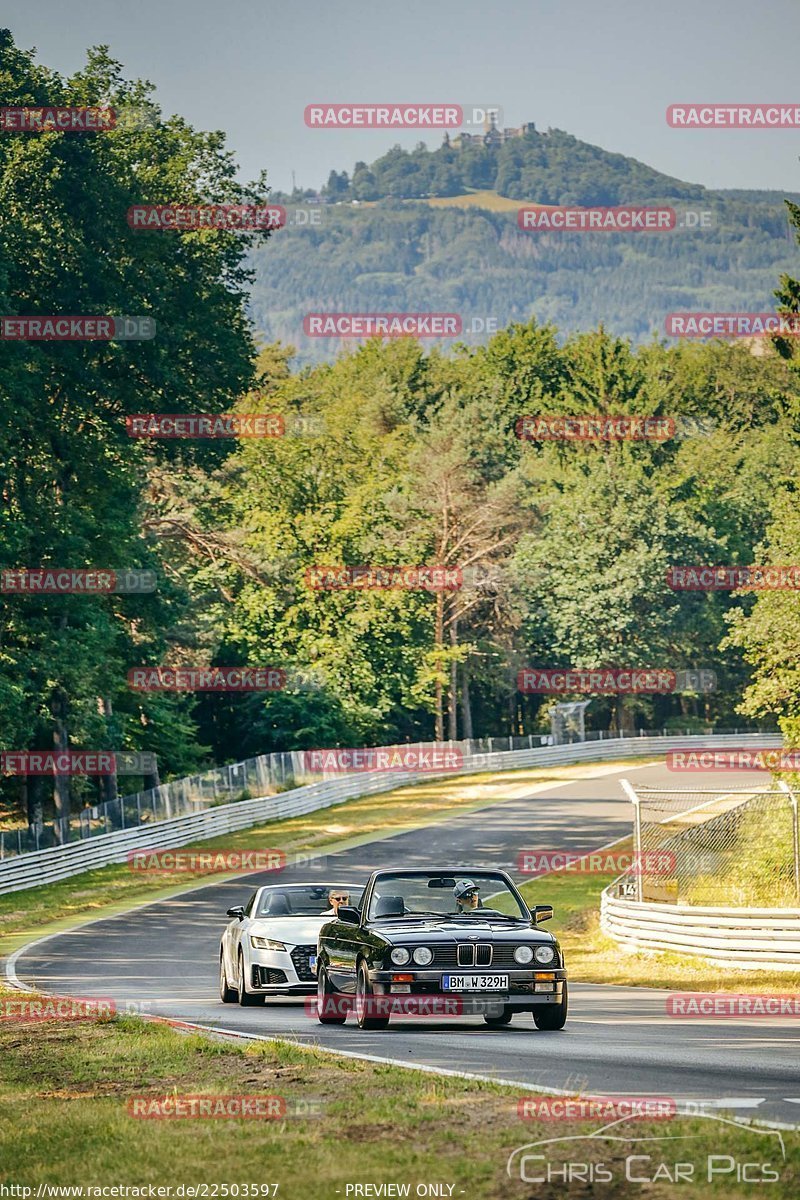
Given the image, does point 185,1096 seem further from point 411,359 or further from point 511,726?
point 411,359

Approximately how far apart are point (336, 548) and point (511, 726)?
79.9 ft

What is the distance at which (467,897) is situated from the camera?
15719mm

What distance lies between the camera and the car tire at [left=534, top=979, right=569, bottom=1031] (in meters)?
14.9

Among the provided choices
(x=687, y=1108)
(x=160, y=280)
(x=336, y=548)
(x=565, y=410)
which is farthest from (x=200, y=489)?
(x=687, y=1108)

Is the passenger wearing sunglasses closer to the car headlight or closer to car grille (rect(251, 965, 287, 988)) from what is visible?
the car headlight

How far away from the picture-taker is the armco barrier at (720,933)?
21.8 m

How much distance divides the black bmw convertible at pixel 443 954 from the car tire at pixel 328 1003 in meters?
0.02

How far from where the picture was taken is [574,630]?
90.5m

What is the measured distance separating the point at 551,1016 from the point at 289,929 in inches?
202
